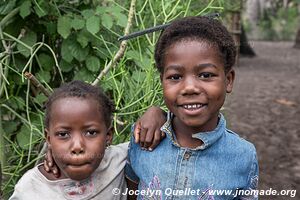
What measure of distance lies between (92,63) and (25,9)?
0.40m

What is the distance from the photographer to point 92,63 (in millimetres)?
2482

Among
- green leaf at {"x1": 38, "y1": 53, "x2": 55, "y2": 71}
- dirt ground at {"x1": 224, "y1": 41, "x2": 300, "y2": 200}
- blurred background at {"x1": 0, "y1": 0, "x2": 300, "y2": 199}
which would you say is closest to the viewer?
blurred background at {"x1": 0, "y1": 0, "x2": 300, "y2": 199}

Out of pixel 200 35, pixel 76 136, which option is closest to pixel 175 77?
pixel 200 35

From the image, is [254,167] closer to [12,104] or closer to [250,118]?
[12,104]

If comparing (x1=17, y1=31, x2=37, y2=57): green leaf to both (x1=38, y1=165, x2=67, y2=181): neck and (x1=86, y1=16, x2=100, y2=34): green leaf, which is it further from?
(x1=38, y1=165, x2=67, y2=181): neck

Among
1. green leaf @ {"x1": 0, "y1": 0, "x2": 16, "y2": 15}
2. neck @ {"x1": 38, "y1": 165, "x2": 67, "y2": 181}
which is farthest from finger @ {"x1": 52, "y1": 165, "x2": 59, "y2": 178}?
green leaf @ {"x1": 0, "y1": 0, "x2": 16, "y2": 15}

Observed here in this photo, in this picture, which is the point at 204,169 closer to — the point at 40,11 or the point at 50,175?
the point at 50,175

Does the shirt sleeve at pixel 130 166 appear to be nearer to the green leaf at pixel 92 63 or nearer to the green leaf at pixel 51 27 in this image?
the green leaf at pixel 92 63

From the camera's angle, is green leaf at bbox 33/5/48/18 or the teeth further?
green leaf at bbox 33/5/48/18

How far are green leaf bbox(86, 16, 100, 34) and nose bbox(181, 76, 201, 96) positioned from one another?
0.81m

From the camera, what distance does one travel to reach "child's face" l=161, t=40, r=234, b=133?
165cm

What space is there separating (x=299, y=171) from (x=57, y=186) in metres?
3.07

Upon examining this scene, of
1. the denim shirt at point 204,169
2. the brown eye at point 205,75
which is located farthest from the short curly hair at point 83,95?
the brown eye at point 205,75

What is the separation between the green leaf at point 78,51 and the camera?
97.4 inches
